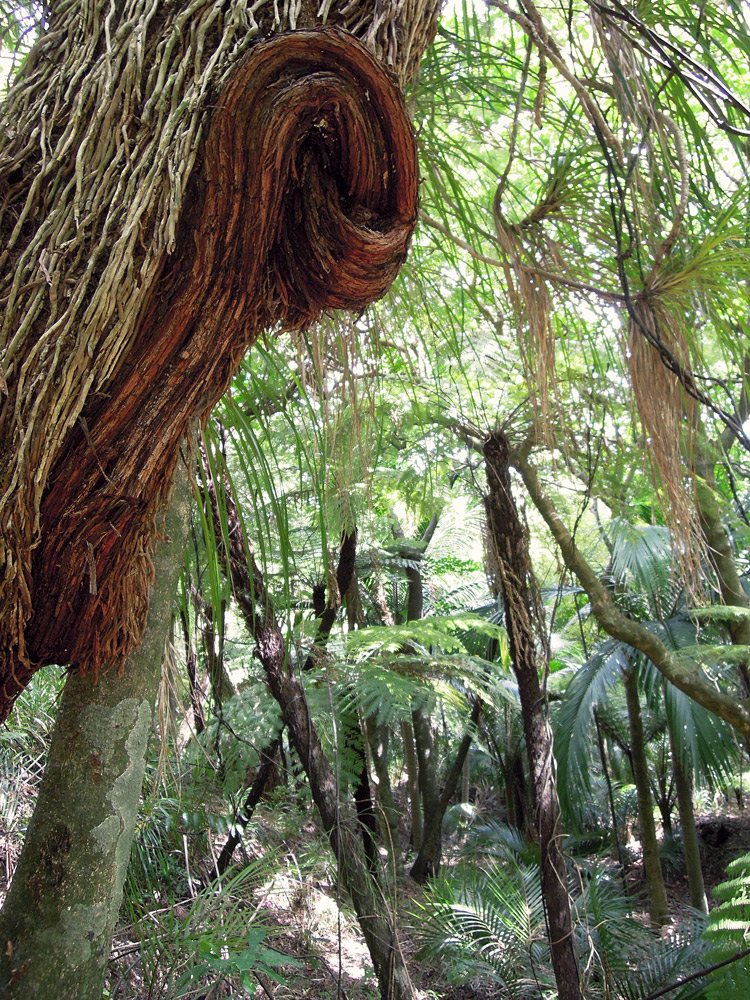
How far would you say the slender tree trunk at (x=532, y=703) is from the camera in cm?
281

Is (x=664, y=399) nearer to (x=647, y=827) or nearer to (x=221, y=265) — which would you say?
(x=221, y=265)

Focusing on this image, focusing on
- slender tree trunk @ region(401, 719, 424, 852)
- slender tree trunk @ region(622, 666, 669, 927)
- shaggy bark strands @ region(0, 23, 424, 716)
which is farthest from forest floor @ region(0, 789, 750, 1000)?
slender tree trunk @ region(622, 666, 669, 927)

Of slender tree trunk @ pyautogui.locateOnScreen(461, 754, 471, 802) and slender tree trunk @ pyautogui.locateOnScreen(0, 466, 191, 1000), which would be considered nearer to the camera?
slender tree trunk @ pyautogui.locateOnScreen(0, 466, 191, 1000)

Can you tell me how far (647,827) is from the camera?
23.1ft

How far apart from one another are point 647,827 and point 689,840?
1.28 feet

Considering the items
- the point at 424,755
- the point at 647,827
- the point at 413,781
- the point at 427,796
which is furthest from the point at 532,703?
the point at 413,781

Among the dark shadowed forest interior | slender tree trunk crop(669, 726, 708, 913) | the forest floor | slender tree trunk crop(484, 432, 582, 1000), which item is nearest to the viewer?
the dark shadowed forest interior

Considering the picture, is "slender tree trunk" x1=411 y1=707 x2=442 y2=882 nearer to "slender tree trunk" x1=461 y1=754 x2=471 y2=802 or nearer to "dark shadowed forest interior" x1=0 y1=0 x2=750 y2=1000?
"slender tree trunk" x1=461 y1=754 x2=471 y2=802

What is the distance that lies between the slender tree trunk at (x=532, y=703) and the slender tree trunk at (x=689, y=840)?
4.57m

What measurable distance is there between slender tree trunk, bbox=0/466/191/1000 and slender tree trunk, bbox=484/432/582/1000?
2294 mm

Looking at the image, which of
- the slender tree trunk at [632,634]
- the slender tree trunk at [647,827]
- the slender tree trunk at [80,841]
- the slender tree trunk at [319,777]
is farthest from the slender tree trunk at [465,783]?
the slender tree trunk at [80,841]

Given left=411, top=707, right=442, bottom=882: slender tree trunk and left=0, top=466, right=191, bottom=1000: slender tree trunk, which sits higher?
left=0, top=466, right=191, bottom=1000: slender tree trunk

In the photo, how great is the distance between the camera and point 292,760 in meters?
4.90

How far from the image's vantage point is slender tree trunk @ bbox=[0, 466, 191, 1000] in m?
0.86
